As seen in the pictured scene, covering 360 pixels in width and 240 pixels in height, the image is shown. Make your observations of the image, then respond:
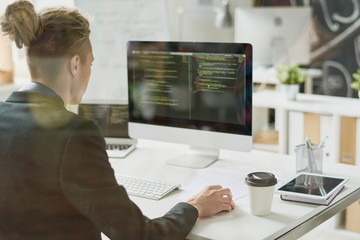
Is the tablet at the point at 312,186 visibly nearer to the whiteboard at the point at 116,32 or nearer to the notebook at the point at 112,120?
the notebook at the point at 112,120

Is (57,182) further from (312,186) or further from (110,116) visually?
(110,116)

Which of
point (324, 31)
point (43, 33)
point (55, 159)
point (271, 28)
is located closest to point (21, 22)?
point (43, 33)

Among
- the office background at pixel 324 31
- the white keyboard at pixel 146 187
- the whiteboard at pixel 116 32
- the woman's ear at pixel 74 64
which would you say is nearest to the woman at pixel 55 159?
the woman's ear at pixel 74 64

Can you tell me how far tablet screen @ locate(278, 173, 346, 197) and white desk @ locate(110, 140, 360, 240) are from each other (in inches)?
1.4

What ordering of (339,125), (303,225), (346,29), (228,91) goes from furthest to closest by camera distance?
(346,29) < (339,125) < (228,91) < (303,225)

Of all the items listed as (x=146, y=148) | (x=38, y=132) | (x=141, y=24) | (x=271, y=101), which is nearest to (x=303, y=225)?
(x=38, y=132)

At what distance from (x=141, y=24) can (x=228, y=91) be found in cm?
176

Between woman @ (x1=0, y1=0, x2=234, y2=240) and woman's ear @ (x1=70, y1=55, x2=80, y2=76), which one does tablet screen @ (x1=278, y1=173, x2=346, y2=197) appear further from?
woman's ear @ (x1=70, y1=55, x2=80, y2=76)

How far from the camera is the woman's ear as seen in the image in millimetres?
1392

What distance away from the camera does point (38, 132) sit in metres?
1.25

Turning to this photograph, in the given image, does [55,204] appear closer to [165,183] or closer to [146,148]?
[165,183]

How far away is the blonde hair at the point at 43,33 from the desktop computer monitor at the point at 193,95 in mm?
677

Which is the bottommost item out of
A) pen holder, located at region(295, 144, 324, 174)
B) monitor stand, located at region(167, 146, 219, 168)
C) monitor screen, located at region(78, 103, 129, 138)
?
monitor stand, located at region(167, 146, 219, 168)

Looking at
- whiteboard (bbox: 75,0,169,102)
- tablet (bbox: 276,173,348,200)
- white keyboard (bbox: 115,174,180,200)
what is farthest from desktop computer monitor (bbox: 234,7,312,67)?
white keyboard (bbox: 115,174,180,200)
